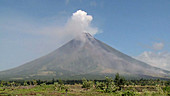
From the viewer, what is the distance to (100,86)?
86.5 meters

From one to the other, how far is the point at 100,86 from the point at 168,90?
1560 inches

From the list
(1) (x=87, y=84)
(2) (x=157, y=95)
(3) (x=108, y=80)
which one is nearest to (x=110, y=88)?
(3) (x=108, y=80)

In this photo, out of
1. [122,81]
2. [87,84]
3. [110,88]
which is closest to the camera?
[110,88]

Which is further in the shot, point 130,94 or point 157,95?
point 130,94

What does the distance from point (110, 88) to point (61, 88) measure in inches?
869

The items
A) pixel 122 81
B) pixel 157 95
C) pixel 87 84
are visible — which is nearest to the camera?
pixel 157 95

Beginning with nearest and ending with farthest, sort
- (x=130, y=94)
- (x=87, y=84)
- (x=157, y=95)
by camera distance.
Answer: (x=157, y=95), (x=130, y=94), (x=87, y=84)

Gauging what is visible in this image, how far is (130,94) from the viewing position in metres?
48.0

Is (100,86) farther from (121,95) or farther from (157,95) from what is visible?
(157,95)

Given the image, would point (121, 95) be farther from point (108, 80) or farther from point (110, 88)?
point (108, 80)

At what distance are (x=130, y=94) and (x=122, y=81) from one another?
36.2m

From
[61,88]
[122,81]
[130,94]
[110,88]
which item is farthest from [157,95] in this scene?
[61,88]

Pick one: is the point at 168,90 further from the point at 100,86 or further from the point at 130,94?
the point at 100,86

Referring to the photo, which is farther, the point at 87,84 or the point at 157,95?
the point at 87,84
